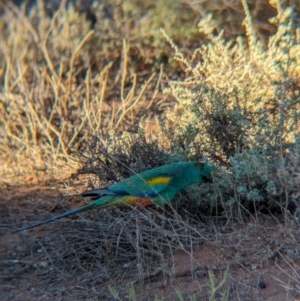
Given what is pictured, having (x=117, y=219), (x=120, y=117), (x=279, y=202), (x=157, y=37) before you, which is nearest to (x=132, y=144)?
(x=117, y=219)

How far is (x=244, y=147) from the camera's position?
569 cm

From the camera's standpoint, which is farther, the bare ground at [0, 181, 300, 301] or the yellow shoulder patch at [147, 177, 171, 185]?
the yellow shoulder patch at [147, 177, 171, 185]

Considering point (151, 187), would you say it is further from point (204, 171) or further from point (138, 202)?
point (204, 171)

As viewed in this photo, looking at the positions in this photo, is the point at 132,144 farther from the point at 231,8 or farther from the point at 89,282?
the point at 231,8

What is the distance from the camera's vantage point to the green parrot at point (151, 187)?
502 cm

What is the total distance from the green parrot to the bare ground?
0.26 meters

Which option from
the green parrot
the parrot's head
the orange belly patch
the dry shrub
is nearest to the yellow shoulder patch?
the green parrot

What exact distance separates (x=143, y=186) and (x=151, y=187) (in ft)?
0.24

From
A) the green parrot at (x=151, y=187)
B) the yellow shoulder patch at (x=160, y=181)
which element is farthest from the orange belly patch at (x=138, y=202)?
the yellow shoulder patch at (x=160, y=181)

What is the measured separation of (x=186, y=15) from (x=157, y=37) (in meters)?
0.50

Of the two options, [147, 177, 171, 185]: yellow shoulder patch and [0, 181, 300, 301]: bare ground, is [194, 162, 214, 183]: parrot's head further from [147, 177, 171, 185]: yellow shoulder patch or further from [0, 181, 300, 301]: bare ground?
[0, 181, 300, 301]: bare ground

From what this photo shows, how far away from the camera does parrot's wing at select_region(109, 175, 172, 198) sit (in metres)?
5.02

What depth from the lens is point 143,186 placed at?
5.04 m

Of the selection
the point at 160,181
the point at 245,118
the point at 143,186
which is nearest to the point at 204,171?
the point at 160,181
